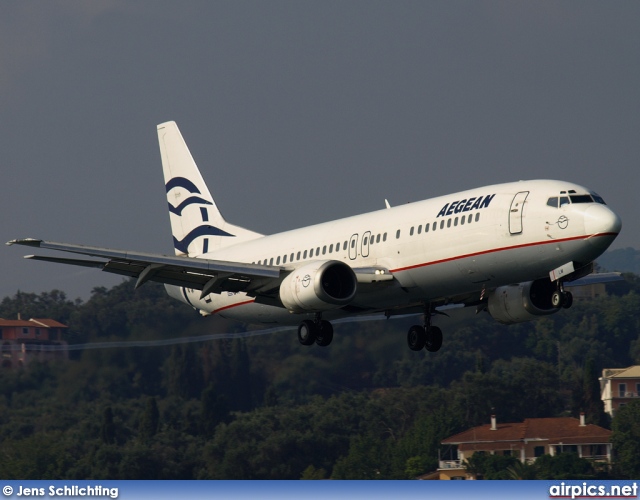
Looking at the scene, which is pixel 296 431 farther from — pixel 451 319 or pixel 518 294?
pixel 518 294

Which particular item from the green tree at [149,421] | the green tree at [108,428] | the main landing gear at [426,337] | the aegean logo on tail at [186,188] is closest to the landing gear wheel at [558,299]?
the main landing gear at [426,337]

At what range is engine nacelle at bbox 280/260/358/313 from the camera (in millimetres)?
41969

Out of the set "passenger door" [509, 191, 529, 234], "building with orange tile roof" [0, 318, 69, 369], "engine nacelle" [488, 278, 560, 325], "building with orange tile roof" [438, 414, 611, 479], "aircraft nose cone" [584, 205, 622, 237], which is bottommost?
"building with orange tile roof" [438, 414, 611, 479]

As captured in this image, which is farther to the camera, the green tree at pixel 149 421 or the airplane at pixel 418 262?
the green tree at pixel 149 421

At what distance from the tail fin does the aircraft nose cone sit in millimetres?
17315

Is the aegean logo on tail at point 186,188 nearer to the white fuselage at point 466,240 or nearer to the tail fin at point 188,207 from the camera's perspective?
the tail fin at point 188,207

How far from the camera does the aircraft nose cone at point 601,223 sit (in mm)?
38469

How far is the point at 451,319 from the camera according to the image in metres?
59.1

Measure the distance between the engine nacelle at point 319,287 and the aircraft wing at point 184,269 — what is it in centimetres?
147

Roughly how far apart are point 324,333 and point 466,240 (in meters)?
6.96

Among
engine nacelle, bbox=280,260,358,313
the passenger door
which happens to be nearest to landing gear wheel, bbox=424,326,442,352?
engine nacelle, bbox=280,260,358,313

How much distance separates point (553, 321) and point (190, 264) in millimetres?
105984

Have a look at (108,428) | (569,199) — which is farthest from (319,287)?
(108,428)

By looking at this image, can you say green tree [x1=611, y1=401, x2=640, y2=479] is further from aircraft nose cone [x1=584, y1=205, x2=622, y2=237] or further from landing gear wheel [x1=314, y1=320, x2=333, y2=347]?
aircraft nose cone [x1=584, y1=205, x2=622, y2=237]
